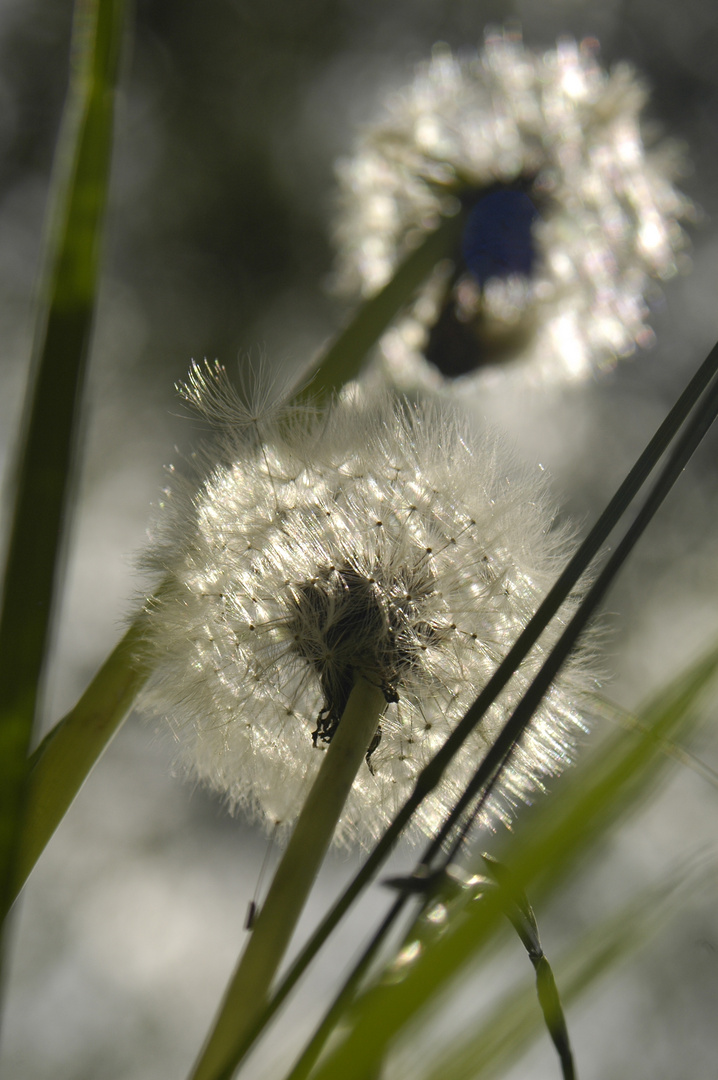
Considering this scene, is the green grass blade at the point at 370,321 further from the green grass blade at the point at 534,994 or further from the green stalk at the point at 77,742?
the green grass blade at the point at 534,994

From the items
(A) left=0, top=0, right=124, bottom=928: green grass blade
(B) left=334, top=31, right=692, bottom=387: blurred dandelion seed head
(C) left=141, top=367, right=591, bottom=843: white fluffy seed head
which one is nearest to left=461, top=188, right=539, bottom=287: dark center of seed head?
(B) left=334, top=31, right=692, bottom=387: blurred dandelion seed head

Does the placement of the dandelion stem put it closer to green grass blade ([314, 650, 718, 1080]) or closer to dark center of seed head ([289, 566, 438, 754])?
dark center of seed head ([289, 566, 438, 754])

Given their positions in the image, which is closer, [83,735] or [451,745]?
[451,745]

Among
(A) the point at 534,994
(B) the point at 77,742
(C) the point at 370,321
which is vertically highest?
(C) the point at 370,321

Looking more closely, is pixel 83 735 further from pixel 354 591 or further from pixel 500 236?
pixel 500 236

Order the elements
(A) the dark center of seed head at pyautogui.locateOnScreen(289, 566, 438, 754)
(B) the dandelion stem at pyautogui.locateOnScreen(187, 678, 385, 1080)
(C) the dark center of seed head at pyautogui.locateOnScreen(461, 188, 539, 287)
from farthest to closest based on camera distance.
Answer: (C) the dark center of seed head at pyautogui.locateOnScreen(461, 188, 539, 287), (A) the dark center of seed head at pyautogui.locateOnScreen(289, 566, 438, 754), (B) the dandelion stem at pyautogui.locateOnScreen(187, 678, 385, 1080)

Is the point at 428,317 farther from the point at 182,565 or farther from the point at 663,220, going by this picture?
the point at 182,565

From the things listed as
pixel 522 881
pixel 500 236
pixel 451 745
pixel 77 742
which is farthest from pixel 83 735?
pixel 500 236
